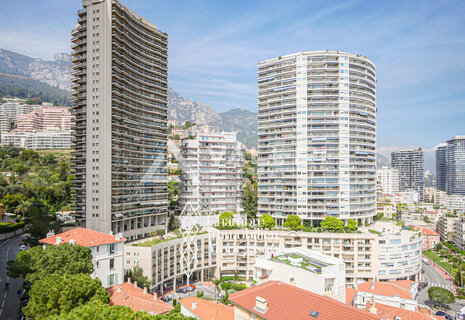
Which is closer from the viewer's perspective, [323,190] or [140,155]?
[140,155]

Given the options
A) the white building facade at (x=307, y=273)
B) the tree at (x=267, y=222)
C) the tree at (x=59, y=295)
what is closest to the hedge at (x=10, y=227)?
the tree at (x=59, y=295)

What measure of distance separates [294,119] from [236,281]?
46.0 meters

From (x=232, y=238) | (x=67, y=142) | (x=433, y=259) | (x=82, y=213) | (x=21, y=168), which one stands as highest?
(x=67, y=142)

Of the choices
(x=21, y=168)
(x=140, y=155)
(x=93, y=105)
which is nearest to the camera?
(x=93, y=105)

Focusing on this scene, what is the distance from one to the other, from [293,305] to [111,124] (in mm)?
53651

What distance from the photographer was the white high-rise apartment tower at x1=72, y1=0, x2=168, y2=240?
68812 millimetres

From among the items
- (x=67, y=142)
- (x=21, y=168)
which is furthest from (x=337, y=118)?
(x=67, y=142)

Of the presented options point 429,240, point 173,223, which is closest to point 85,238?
point 173,223

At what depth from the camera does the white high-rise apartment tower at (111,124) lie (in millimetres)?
68812

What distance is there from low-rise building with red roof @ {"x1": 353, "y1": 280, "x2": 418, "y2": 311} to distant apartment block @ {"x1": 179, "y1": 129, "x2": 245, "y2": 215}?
4559 cm

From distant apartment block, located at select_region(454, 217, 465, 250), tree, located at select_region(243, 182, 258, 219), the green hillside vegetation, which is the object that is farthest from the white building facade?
distant apartment block, located at select_region(454, 217, 465, 250)

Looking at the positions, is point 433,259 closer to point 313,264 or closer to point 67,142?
point 313,264

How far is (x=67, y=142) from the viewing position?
18850cm

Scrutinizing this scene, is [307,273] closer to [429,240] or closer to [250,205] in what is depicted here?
[250,205]
